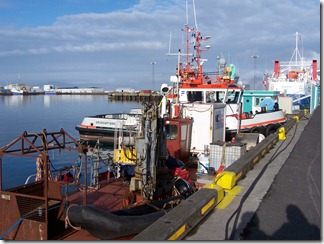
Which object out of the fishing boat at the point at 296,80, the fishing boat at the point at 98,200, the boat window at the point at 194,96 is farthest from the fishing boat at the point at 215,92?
the fishing boat at the point at 296,80

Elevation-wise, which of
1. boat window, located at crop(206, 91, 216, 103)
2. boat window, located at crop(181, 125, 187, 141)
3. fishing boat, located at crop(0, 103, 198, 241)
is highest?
boat window, located at crop(206, 91, 216, 103)

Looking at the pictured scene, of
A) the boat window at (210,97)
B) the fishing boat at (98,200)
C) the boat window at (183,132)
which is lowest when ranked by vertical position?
the fishing boat at (98,200)

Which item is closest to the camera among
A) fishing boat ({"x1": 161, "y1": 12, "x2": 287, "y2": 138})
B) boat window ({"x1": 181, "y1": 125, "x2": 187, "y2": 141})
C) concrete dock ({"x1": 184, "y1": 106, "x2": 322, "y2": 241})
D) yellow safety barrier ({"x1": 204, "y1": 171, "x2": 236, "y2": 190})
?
concrete dock ({"x1": 184, "y1": 106, "x2": 322, "y2": 241})

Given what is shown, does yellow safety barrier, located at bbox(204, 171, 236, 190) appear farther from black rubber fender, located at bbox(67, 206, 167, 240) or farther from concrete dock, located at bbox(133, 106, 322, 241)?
black rubber fender, located at bbox(67, 206, 167, 240)

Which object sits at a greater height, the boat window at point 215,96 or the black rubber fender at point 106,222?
the boat window at point 215,96

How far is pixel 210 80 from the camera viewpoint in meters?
20.8

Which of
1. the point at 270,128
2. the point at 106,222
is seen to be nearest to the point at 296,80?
the point at 270,128

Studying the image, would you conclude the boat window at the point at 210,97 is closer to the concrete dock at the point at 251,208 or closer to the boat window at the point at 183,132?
the boat window at the point at 183,132

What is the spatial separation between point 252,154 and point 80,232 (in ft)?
17.8

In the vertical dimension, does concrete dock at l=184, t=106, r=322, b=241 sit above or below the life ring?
below

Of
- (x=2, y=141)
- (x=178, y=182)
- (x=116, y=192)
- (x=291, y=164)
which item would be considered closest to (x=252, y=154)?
(x=291, y=164)

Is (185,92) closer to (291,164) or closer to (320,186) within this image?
(291,164)

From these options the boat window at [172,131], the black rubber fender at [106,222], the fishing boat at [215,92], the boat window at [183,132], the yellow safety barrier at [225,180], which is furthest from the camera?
the fishing boat at [215,92]

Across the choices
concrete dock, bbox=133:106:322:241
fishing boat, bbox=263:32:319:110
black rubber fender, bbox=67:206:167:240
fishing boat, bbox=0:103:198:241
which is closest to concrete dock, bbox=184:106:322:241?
concrete dock, bbox=133:106:322:241
